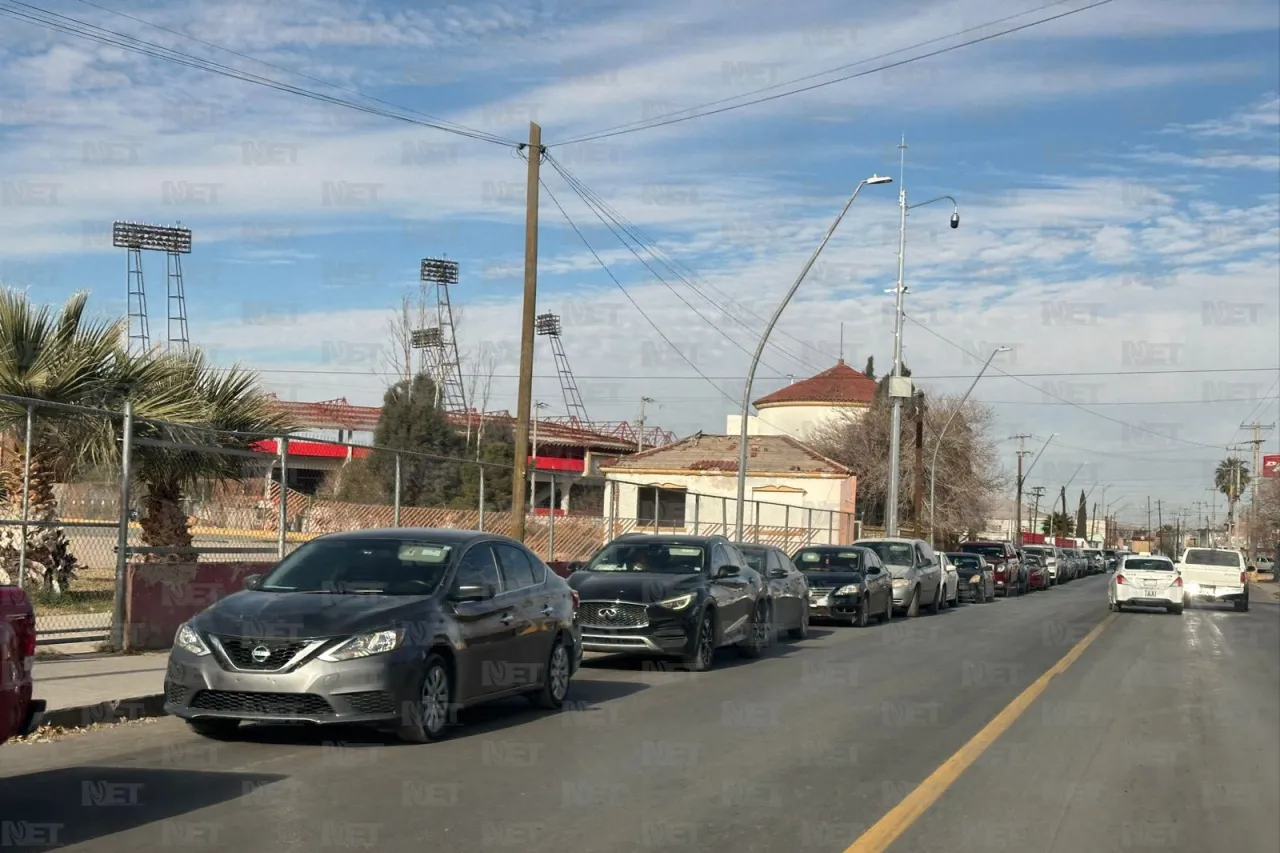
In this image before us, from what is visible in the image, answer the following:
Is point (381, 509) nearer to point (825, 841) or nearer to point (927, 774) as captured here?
point (927, 774)

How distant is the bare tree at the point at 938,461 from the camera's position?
227 feet

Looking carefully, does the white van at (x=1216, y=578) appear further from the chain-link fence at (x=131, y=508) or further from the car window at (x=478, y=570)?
the car window at (x=478, y=570)

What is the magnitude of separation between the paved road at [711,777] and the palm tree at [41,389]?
20.7 ft

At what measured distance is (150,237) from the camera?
Result: 74.4 meters

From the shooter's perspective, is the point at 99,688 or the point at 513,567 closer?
the point at 99,688

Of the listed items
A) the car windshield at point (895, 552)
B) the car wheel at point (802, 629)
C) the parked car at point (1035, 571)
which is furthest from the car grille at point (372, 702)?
the parked car at point (1035, 571)

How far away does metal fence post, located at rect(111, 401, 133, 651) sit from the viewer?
526 inches

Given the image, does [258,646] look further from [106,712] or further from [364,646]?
[106,712]

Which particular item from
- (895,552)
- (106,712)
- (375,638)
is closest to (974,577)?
(895,552)

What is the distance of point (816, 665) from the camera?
1694cm

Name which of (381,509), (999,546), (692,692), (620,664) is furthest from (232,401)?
(999,546)

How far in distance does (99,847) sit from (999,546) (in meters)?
42.0

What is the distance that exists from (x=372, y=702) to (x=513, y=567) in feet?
8.44

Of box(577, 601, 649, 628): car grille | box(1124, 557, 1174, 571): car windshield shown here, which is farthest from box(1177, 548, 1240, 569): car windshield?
box(577, 601, 649, 628): car grille
